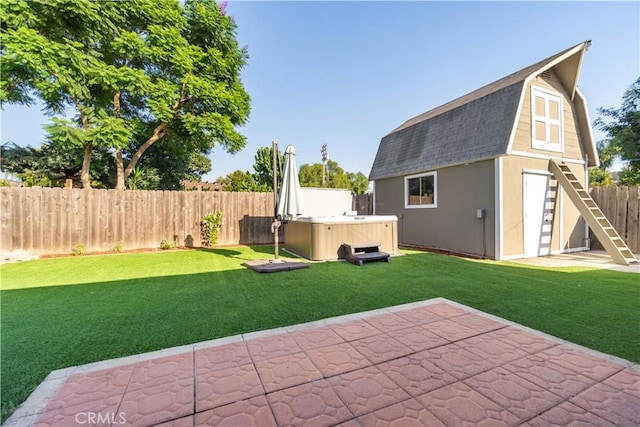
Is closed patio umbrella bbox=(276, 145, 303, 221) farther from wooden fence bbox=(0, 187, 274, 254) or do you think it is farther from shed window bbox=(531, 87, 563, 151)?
shed window bbox=(531, 87, 563, 151)

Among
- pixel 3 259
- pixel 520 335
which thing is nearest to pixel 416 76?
pixel 520 335

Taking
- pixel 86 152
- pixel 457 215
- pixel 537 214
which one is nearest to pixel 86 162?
pixel 86 152

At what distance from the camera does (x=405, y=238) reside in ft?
33.1

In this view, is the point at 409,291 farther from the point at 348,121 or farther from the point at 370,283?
the point at 348,121

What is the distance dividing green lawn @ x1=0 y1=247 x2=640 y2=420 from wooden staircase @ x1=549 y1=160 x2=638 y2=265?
164 centimetres

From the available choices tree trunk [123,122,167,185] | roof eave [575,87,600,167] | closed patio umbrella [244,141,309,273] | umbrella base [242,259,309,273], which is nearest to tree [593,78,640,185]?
roof eave [575,87,600,167]

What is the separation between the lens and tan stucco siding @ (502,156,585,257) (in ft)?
23.8

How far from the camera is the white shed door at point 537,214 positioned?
7613mm

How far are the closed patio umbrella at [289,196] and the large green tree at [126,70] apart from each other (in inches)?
233

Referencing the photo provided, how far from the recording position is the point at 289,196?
6340mm

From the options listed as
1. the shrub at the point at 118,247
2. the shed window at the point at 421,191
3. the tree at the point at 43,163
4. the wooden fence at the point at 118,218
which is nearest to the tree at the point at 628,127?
the shed window at the point at 421,191

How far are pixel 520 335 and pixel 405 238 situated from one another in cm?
738

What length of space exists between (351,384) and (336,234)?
16.3 ft

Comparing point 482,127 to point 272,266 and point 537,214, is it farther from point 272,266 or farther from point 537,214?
point 272,266
